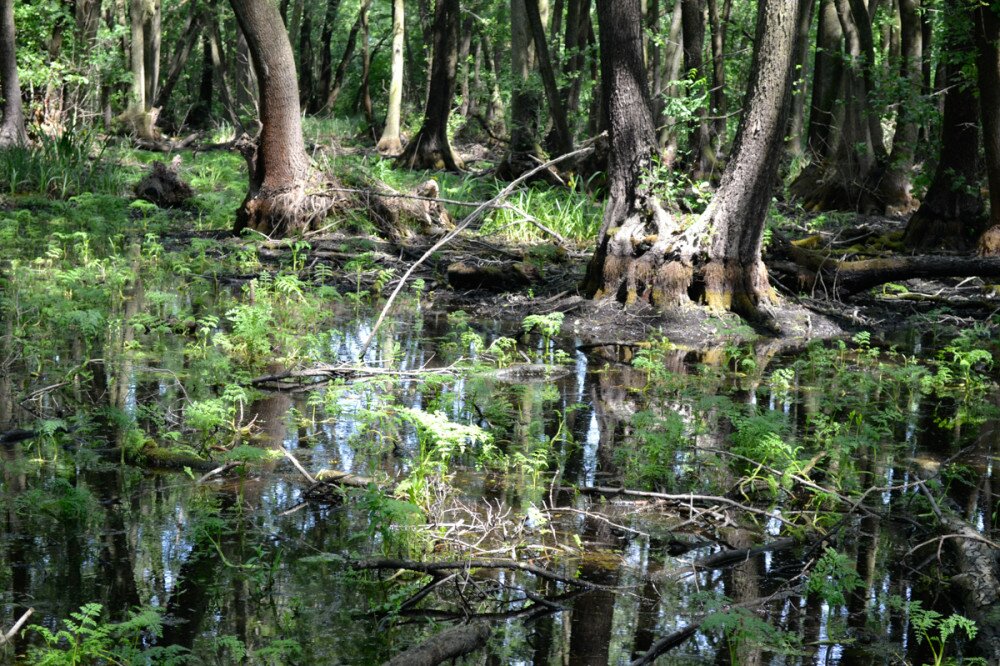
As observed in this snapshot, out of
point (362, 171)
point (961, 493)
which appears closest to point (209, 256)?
point (362, 171)

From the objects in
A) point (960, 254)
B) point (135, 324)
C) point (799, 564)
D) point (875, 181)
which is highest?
point (875, 181)

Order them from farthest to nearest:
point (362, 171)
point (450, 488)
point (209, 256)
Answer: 1. point (362, 171)
2. point (209, 256)
3. point (450, 488)

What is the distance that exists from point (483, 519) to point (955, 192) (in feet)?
37.3

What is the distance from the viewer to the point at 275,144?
43.6 feet

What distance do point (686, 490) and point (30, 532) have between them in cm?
306

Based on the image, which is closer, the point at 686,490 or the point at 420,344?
the point at 686,490

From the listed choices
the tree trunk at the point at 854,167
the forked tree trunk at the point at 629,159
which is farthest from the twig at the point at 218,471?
the tree trunk at the point at 854,167

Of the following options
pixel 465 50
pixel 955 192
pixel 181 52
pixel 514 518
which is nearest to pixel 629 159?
pixel 955 192

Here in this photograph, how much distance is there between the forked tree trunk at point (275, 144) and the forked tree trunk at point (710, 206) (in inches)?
185

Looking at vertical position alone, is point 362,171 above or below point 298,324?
above

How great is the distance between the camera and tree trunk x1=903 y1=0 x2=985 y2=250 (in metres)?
13.7

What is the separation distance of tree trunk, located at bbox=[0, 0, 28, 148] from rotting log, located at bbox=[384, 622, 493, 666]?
16896mm

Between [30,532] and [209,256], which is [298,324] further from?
[30,532]

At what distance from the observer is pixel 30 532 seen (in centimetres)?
423
